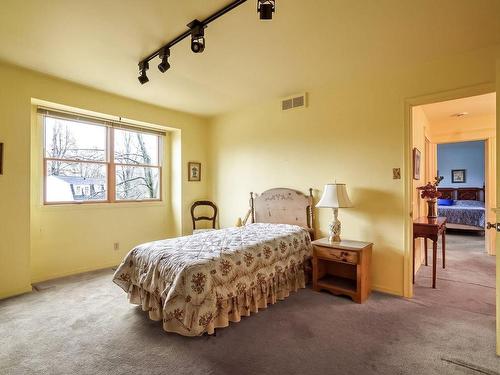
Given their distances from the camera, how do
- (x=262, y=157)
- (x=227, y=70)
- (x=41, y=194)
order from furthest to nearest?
(x=262, y=157) < (x=41, y=194) < (x=227, y=70)

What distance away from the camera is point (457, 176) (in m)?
8.10

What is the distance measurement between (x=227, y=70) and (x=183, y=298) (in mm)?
2376

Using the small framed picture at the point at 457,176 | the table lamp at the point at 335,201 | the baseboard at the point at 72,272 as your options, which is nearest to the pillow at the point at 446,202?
the small framed picture at the point at 457,176

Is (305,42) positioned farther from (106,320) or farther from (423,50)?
(106,320)

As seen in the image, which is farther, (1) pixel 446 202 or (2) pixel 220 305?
(1) pixel 446 202

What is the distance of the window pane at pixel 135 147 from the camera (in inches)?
165

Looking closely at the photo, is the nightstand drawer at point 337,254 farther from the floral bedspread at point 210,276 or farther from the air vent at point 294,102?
the air vent at point 294,102

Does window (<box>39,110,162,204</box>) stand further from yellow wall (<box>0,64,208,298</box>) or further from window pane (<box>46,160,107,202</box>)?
yellow wall (<box>0,64,208,298</box>)

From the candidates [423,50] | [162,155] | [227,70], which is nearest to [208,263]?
[227,70]

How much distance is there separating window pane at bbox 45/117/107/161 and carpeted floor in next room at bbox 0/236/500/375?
180cm

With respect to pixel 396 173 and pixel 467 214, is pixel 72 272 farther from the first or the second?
pixel 467 214

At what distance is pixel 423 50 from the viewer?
2.54m

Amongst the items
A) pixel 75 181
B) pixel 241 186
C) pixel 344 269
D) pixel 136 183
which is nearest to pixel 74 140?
pixel 75 181

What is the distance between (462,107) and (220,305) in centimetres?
444
